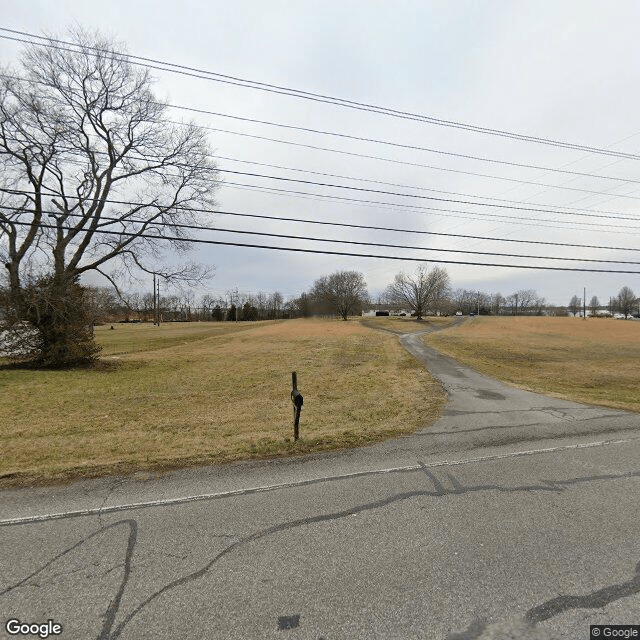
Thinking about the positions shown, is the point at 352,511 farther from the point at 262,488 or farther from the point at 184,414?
the point at 184,414

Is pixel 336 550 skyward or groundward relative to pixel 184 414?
skyward

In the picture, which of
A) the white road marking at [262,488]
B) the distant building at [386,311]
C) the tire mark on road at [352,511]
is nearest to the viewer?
the tire mark on road at [352,511]

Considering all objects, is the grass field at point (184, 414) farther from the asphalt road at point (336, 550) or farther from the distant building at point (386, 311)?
the distant building at point (386, 311)

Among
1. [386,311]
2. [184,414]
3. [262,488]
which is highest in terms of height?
[386,311]

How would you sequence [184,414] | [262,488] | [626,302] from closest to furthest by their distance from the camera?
[262,488] < [184,414] < [626,302]

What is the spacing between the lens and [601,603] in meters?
2.24

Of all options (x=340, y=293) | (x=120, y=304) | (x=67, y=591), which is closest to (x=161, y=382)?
(x=120, y=304)

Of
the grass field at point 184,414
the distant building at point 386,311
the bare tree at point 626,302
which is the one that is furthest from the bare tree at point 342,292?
the bare tree at point 626,302

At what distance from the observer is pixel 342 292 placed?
2938 inches

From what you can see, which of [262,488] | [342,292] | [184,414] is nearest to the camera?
[262,488]

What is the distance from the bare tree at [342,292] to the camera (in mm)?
73000

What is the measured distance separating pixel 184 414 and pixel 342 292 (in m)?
67.9

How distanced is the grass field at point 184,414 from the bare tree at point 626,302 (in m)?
132

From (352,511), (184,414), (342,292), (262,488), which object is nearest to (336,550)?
(352,511)
